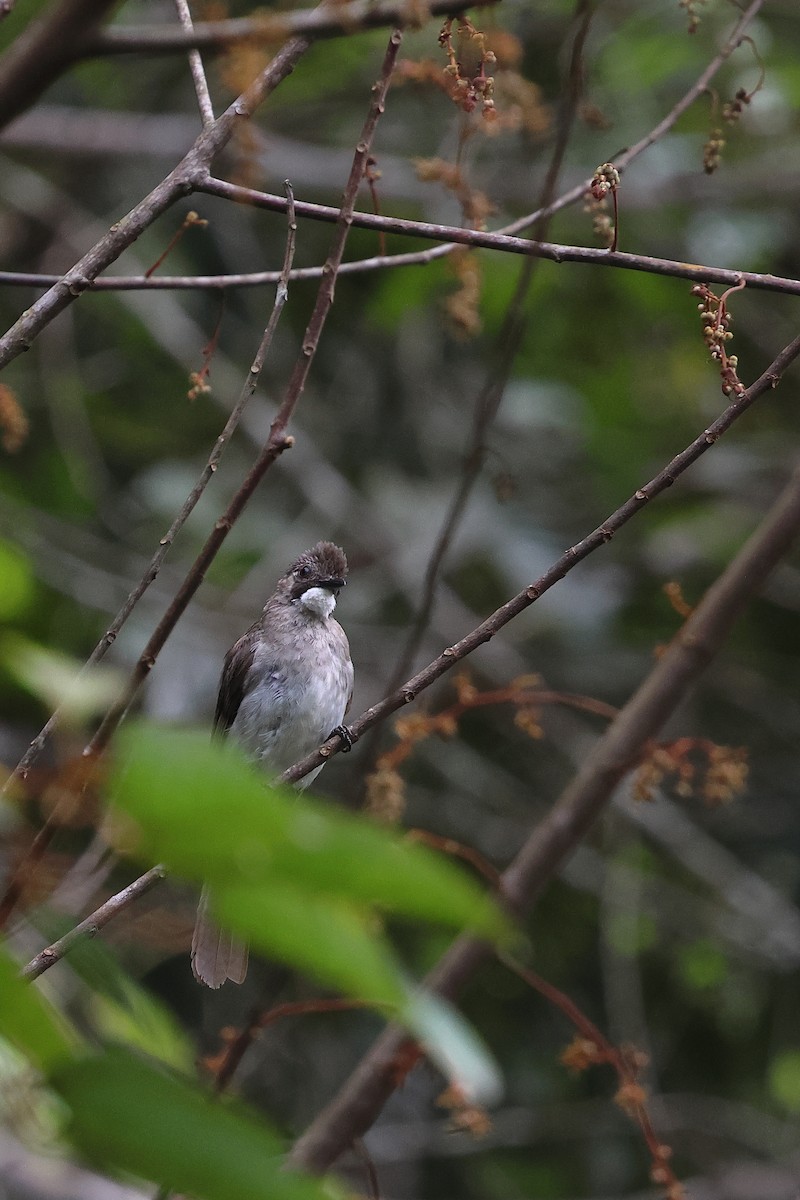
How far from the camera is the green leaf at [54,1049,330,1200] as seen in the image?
2.96ft

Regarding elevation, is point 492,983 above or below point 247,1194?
above

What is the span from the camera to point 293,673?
4695 millimetres

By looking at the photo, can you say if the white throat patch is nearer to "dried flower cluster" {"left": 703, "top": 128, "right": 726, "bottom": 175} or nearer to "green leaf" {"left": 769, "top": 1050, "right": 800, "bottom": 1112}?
"dried flower cluster" {"left": 703, "top": 128, "right": 726, "bottom": 175}

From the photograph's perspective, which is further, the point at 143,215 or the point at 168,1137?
the point at 143,215

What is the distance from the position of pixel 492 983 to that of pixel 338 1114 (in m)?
3.43

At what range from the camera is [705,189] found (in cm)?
655

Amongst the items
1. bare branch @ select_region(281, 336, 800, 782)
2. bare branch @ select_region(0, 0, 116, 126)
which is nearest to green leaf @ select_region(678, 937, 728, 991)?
bare branch @ select_region(281, 336, 800, 782)

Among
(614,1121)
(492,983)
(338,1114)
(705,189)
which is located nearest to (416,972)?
(492,983)

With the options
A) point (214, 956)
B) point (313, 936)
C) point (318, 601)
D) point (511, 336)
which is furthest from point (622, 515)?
point (318, 601)

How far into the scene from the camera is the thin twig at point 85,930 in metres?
1.60

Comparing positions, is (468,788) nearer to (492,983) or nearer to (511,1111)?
(492,983)

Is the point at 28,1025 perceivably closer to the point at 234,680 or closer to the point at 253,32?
the point at 253,32

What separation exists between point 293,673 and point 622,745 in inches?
64.0

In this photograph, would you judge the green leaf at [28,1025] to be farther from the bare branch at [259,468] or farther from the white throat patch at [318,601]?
the white throat patch at [318,601]
